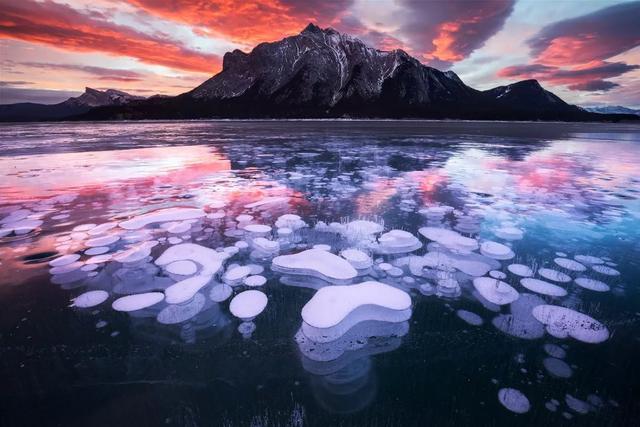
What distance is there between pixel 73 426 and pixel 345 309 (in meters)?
2.23

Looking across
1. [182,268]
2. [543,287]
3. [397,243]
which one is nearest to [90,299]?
[182,268]

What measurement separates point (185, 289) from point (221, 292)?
41 cm

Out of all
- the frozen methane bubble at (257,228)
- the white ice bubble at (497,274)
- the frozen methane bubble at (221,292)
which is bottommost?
the frozen methane bubble at (257,228)

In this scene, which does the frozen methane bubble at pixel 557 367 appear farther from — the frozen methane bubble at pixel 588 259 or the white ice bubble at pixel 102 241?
the white ice bubble at pixel 102 241

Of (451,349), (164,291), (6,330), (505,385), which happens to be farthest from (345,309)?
(6,330)

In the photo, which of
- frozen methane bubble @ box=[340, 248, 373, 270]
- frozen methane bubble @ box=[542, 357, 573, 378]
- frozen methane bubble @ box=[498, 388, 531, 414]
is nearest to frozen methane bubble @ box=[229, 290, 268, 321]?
frozen methane bubble @ box=[340, 248, 373, 270]

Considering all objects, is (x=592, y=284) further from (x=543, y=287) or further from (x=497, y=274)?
(x=497, y=274)

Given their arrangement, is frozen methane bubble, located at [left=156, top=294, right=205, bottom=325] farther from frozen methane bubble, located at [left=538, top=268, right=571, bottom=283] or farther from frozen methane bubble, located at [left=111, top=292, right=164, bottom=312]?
frozen methane bubble, located at [left=538, top=268, right=571, bottom=283]

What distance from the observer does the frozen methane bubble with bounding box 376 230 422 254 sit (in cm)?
484

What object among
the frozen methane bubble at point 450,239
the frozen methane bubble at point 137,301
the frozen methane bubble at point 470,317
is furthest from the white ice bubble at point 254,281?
the frozen methane bubble at point 450,239

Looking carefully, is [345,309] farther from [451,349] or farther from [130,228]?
[130,228]

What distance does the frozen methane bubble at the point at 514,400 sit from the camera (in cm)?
226

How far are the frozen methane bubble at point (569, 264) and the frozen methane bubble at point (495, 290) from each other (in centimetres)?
120

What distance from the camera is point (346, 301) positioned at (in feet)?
10.9
